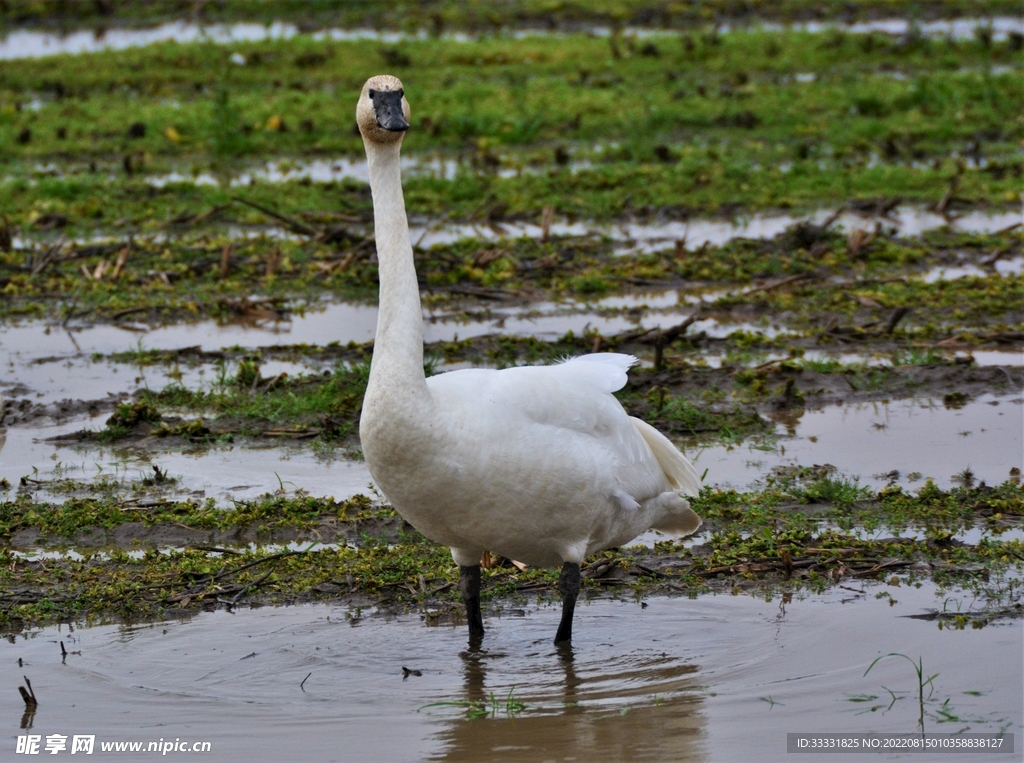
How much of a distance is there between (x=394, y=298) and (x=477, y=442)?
1.98 ft

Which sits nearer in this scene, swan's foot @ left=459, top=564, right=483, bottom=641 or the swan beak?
the swan beak

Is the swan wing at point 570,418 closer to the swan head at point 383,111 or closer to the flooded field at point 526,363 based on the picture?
the flooded field at point 526,363

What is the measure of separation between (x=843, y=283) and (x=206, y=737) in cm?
702

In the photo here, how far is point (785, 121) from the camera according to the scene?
17156mm

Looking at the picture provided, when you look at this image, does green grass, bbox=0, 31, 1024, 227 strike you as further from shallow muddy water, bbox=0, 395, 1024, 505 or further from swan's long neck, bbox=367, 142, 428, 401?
swan's long neck, bbox=367, 142, 428, 401

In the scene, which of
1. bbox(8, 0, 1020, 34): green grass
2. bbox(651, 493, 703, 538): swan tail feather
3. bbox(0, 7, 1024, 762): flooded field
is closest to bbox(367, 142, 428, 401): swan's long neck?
A: bbox(0, 7, 1024, 762): flooded field

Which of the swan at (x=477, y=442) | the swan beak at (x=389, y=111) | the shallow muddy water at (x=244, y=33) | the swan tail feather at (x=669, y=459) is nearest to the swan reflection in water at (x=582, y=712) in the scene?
the swan at (x=477, y=442)

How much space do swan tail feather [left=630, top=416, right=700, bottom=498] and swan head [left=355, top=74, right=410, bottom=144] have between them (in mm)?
1782

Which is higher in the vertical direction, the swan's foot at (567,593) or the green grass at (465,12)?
the green grass at (465,12)

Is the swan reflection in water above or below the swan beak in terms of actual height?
below

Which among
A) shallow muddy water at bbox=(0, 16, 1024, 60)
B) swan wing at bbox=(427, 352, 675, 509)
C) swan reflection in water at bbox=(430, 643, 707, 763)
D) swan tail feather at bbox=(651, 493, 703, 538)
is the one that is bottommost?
swan reflection in water at bbox=(430, 643, 707, 763)

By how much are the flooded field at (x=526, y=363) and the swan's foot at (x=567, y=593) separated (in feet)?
0.27

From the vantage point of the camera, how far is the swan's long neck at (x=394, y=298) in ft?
16.3

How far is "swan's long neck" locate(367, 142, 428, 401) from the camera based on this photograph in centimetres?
497
